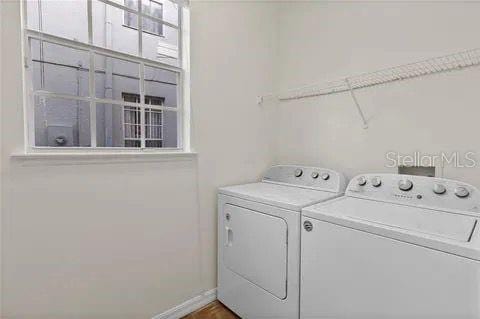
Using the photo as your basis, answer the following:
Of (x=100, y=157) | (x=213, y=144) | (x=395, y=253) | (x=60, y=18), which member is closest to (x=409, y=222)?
(x=395, y=253)

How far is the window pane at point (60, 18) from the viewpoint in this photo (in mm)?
1294

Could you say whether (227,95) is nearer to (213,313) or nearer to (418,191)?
(418,191)

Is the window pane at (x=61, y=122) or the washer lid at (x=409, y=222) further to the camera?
the window pane at (x=61, y=122)

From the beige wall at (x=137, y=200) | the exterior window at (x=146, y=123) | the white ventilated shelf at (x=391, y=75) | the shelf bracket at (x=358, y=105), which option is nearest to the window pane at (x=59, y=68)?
the beige wall at (x=137, y=200)

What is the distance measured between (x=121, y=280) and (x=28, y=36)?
4.63 ft

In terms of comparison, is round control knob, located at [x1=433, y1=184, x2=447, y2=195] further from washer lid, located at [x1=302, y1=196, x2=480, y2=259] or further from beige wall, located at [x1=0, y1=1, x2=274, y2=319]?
beige wall, located at [x1=0, y1=1, x2=274, y2=319]

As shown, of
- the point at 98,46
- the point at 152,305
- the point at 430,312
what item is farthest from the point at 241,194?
the point at 98,46

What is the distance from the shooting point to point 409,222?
1.11 m

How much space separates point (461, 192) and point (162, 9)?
6.95ft

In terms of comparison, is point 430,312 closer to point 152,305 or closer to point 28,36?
point 152,305

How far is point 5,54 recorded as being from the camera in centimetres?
113

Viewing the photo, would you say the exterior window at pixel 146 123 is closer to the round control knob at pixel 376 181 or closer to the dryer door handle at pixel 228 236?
the dryer door handle at pixel 228 236

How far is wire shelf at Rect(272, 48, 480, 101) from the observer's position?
4.60ft

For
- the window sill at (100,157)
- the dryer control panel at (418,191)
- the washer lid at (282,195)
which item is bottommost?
the washer lid at (282,195)
